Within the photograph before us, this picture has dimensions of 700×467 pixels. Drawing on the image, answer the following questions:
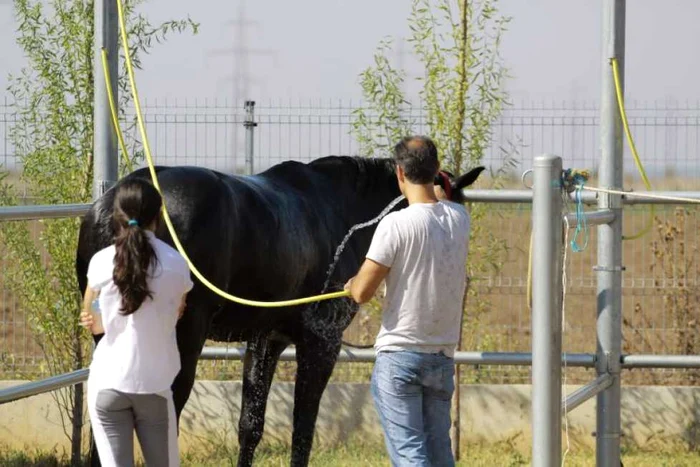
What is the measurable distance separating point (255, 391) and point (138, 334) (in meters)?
2.66

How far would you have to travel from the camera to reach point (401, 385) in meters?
4.38

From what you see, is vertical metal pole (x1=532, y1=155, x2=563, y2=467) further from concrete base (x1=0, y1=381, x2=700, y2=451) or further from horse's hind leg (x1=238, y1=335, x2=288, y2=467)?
concrete base (x1=0, y1=381, x2=700, y2=451)

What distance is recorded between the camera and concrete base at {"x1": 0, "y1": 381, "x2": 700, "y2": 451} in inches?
313

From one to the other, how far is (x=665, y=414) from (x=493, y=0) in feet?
9.81

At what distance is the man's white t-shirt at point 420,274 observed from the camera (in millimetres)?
4328

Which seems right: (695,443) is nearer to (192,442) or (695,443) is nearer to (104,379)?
(192,442)

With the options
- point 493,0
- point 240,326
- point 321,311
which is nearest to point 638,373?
point 493,0

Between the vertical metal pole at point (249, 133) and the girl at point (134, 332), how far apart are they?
4.42m

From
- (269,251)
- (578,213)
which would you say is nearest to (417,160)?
(578,213)

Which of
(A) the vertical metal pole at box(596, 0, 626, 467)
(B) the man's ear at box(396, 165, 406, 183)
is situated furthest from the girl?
(A) the vertical metal pole at box(596, 0, 626, 467)

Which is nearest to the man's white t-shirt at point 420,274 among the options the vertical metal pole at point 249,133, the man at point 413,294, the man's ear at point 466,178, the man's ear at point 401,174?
the man at point 413,294

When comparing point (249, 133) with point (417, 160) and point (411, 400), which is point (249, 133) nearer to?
point (417, 160)

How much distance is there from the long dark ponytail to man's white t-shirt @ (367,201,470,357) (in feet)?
2.62

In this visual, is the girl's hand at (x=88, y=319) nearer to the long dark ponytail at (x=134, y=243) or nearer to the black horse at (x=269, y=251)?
the long dark ponytail at (x=134, y=243)
